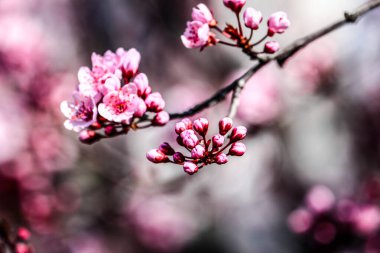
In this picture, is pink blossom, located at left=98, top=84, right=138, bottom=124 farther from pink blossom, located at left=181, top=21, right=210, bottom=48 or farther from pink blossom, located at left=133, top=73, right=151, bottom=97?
pink blossom, located at left=181, top=21, right=210, bottom=48

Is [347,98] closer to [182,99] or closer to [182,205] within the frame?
[182,99]

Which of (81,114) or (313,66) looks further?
(313,66)

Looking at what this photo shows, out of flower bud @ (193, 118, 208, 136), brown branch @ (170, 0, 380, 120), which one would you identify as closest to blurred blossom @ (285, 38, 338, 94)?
brown branch @ (170, 0, 380, 120)

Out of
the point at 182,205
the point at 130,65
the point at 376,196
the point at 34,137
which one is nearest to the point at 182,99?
the point at 182,205

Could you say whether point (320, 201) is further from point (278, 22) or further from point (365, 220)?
point (278, 22)

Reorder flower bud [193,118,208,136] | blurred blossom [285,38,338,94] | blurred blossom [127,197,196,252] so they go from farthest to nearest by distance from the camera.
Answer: blurred blossom [127,197,196,252]
blurred blossom [285,38,338,94]
flower bud [193,118,208,136]

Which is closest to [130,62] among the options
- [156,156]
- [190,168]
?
[156,156]
